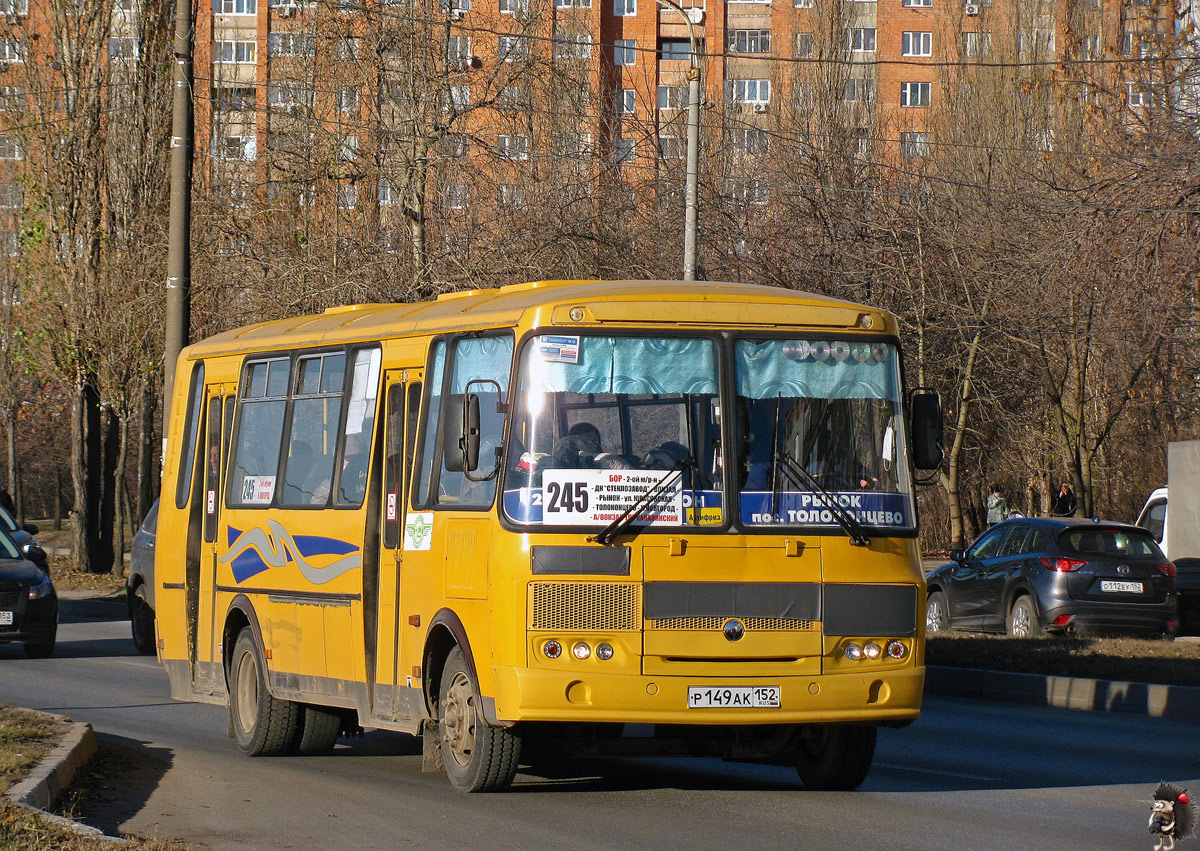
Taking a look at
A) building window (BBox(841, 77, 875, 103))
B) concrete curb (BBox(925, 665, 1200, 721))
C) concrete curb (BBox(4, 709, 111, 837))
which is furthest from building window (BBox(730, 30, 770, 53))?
concrete curb (BBox(4, 709, 111, 837))

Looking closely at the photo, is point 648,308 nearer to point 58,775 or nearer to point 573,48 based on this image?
point 58,775

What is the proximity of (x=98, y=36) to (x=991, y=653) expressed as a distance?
76.4ft

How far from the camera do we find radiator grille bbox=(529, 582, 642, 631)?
8.70 meters

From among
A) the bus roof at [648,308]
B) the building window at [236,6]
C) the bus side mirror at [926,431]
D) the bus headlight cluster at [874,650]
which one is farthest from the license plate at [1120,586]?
the building window at [236,6]

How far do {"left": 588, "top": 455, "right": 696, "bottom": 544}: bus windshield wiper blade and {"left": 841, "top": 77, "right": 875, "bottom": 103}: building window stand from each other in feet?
117

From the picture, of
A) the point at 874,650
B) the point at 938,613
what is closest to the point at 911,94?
the point at 938,613

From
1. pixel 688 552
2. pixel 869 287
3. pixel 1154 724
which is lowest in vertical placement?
pixel 1154 724

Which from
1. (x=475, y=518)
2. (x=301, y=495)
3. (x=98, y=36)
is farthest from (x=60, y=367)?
(x=475, y=518)

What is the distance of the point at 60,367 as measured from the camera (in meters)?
33.7

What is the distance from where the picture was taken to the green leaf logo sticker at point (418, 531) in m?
9.80

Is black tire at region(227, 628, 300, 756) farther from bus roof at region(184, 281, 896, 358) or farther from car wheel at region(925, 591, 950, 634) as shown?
car wheel at region(925, 591, 950, 634)

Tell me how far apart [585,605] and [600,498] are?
545 millimetres

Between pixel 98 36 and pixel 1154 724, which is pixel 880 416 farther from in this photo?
pixel 98 36

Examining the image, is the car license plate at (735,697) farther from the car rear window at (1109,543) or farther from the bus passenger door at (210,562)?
the car rear window at (1109,543)
